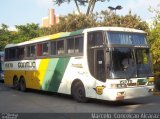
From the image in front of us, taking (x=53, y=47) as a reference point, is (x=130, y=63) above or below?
below

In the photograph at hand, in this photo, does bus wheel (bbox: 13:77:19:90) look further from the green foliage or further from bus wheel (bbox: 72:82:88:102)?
the green foliage

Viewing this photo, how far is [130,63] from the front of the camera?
15.2 m

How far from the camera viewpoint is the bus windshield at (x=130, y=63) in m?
14.8

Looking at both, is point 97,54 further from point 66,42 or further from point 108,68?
point 66,42

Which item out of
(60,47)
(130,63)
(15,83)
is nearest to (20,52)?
(15,83)

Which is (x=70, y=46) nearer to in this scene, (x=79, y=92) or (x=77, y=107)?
(x=79, y=92)

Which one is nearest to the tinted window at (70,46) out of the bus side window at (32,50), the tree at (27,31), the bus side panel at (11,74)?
the bus side window at (32,50)

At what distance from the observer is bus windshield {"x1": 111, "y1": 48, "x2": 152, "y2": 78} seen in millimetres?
14820

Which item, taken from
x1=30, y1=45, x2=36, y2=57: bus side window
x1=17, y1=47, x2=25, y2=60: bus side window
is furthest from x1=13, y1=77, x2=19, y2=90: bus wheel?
x1=30, y1=45, x2=36, y2=57: bus side window

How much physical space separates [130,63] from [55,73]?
4831mm

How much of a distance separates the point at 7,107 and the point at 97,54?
14.5 ft

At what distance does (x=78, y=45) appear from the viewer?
16.7 meters

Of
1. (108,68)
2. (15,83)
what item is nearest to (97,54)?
(108,68)

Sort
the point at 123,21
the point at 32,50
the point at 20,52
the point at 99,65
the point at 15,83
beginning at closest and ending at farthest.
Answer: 1. the point at 99,65
2. the point at 32,50
3. the point at 20,52
4. the point at 15,83
5. the point at 123,21
